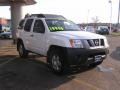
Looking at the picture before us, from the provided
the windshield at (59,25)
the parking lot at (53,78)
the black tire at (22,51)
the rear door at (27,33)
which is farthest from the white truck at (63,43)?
the black tire at (22,51)

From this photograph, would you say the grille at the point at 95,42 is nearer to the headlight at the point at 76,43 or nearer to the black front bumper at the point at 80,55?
the black front bumper at the point at 80,55

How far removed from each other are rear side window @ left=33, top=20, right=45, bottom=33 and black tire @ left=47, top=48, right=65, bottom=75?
3.87 ft

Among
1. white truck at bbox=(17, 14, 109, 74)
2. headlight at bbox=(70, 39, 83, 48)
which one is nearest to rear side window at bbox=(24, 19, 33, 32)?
white truck at bbox=(17, 14, 109, 74)

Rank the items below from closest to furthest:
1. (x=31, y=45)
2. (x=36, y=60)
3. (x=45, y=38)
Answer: (x=45, y=38) < (x=31, y=45) < (x=36, y=60)

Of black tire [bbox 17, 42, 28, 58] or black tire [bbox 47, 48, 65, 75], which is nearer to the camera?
black tire [bbox 47, 48, 65, 75]

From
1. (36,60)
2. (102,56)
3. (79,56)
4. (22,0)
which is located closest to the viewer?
(79,56)

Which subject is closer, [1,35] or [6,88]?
[6,88]

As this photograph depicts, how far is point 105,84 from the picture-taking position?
26.2ft

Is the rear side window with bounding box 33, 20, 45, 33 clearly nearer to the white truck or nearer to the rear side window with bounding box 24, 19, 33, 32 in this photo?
the white truck

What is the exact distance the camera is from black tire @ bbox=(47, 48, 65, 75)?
886 cm

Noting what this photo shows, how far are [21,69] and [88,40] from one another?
2976 millimetres

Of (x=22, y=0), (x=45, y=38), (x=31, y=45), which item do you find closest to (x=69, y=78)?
(x=45, y=38)

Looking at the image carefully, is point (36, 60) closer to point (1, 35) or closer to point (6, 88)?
point (6, 88)

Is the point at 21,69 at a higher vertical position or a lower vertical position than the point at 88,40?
lower
